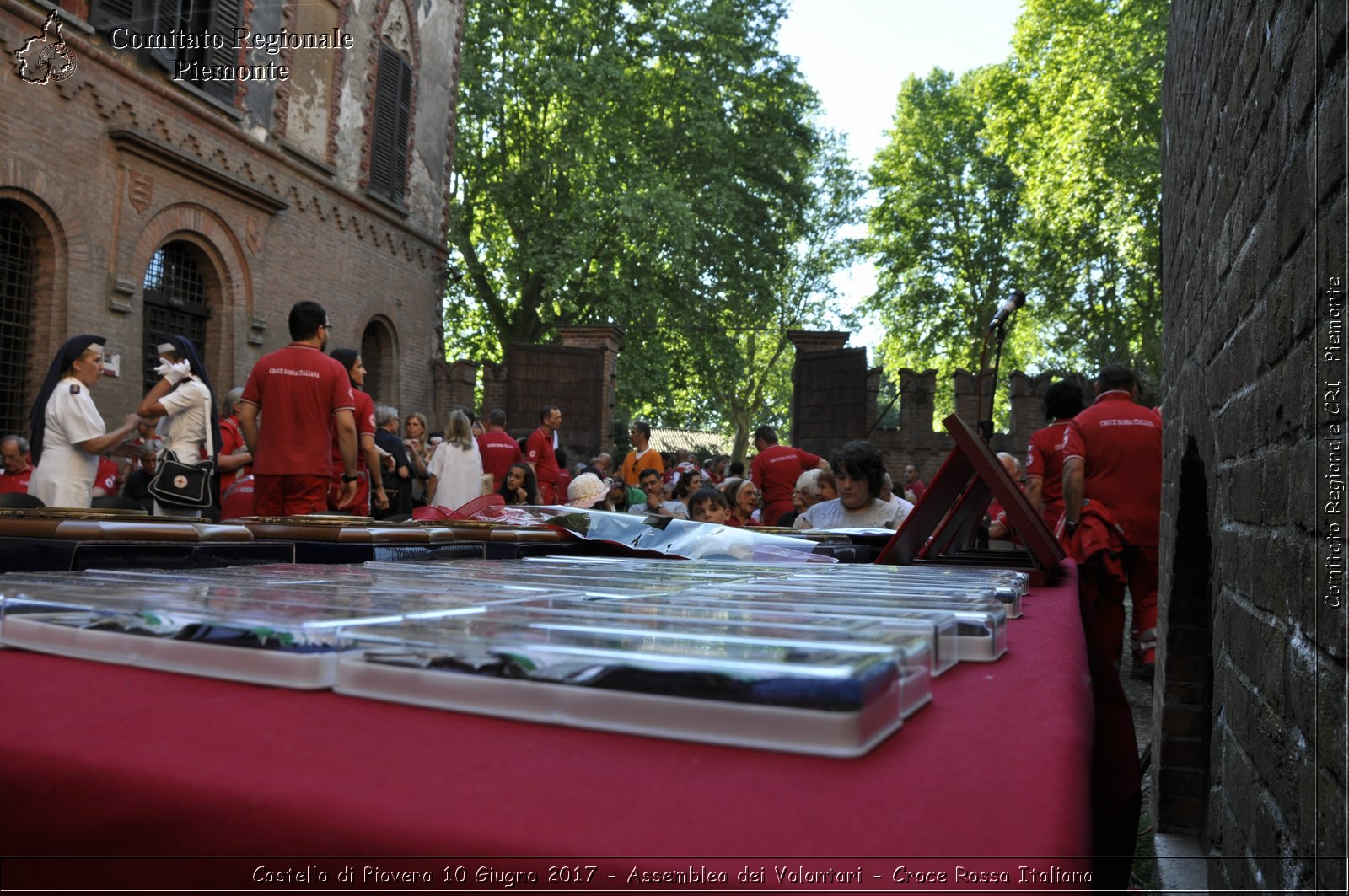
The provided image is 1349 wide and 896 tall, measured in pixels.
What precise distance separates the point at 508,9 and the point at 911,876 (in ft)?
79.1

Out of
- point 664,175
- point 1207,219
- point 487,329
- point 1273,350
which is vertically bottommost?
point 1273,350

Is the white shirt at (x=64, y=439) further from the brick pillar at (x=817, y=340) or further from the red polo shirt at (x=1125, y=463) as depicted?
the brick pillar at (x=817, y=340)

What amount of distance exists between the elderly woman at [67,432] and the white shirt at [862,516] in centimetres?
401

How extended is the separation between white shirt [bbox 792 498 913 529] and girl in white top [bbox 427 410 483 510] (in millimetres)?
3617

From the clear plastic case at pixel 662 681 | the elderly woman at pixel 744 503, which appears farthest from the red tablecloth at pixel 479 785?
the elderly woman at pixel 744 503

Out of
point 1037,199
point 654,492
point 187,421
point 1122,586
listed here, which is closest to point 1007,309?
point 1122,586

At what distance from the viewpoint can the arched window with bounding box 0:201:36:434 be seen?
9891 mm

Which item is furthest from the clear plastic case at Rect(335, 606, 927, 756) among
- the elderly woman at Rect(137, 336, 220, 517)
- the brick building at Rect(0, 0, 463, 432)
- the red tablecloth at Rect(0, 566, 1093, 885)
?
the brick building at Rect(0, 0, 463, 432)

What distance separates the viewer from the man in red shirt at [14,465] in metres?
8.05

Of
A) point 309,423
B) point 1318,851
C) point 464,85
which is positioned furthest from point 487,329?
point 1318,851

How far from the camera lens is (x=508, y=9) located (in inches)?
868

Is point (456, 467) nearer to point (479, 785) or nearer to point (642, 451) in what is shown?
point (642, 451)

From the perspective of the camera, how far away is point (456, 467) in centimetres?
862

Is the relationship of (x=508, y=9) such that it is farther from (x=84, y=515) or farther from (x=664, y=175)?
(x=84, y=515)
